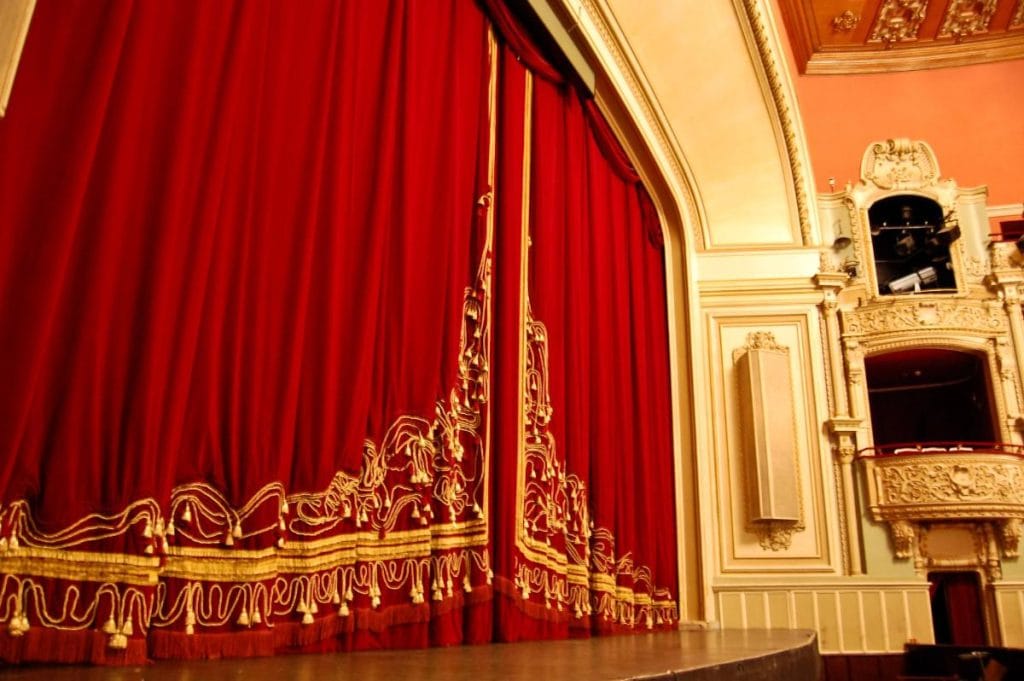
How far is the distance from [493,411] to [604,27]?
7.40 ft

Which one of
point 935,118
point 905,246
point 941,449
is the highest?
point 935,118

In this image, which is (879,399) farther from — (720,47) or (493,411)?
(493,411)

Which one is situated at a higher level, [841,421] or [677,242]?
[677,242]

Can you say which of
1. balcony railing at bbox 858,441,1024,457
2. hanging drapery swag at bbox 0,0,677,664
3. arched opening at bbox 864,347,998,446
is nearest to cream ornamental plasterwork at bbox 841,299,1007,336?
arched opening at bbox 864,347,998,446

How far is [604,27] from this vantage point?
407 centimetres

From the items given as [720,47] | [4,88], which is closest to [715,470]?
[720,47]

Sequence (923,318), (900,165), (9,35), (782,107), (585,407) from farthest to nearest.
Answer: (900,165) → (923,318) → (782,107) → (585,407) → (9,35)

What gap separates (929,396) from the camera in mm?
7262

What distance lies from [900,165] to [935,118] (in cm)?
63

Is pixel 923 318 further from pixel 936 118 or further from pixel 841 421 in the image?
pixel 936 118

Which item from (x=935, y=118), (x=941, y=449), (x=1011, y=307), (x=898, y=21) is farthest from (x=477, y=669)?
(x=898, y=21)

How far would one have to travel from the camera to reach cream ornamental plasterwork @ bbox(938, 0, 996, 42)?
6332 mm

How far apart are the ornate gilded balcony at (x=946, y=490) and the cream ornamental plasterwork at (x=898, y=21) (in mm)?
3399

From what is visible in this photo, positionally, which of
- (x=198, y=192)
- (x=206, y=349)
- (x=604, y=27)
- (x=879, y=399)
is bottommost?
(x=206, y=349)
